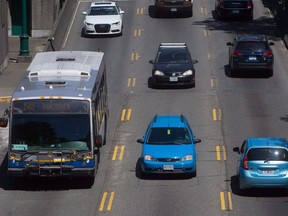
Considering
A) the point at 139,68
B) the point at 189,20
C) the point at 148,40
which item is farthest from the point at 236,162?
the point at 189,20

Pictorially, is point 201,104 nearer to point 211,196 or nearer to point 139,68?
point 139,68

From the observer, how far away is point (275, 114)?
38.9m

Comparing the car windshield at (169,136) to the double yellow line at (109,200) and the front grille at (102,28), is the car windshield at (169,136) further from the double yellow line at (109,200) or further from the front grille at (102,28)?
the front grille at (102,28)

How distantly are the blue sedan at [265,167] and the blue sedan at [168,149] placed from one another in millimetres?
2364

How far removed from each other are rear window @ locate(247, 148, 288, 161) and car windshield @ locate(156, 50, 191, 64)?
1646cm

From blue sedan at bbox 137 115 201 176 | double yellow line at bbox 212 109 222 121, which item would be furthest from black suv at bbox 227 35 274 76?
blue sedan at bbox 137 115 201 176

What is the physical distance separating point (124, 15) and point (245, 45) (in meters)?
17.4

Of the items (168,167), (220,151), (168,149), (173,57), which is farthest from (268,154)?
(173,57)

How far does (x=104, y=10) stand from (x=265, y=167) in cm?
3000

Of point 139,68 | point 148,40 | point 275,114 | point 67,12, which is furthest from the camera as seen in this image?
point 67,12

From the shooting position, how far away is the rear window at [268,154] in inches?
1093

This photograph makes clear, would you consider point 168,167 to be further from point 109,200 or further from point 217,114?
point 217,114

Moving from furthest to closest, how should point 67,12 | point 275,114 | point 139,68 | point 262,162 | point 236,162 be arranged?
point 67,12
point 139,68
point 275,114
point 236,162
point 262,162

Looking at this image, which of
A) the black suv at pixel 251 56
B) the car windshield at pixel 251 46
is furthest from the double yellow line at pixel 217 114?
the car windshield at pixel 251 46
